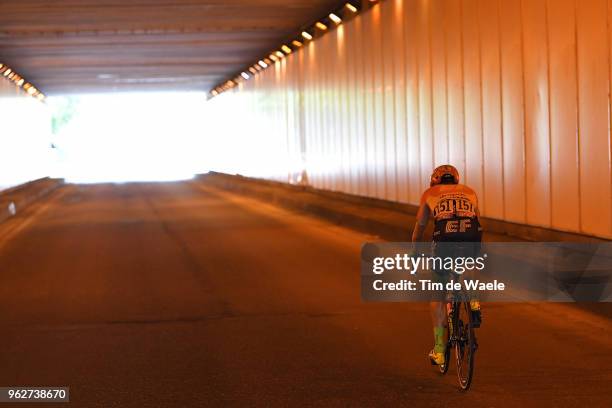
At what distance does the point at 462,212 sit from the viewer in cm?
743

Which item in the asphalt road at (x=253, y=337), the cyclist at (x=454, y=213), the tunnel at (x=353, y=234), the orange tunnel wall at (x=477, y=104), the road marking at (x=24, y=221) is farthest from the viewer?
the road marking at (x=24, y=221)

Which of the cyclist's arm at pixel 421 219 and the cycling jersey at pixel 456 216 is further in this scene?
the cyclist's arm at pixel 421 219

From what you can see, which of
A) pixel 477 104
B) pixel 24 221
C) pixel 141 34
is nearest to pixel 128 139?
pixel 141 34

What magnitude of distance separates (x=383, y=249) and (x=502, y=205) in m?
1.96

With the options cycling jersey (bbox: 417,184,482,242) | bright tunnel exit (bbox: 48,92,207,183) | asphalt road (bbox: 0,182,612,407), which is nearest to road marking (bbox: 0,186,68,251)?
asphalt road (bbox: 0,182,612,407)

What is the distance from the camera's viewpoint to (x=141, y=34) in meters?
32.0

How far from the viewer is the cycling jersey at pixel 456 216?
742cm

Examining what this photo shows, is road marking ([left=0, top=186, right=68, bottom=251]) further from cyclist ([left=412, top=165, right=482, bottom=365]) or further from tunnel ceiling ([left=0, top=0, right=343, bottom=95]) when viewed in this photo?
cyclist ([left=412, top=165, right=482, bottom=365])

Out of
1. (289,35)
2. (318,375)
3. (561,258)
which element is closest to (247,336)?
(318,375)

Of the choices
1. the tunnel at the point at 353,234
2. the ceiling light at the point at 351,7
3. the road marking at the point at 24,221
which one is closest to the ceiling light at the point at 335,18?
the tunnel at the point at 353,234

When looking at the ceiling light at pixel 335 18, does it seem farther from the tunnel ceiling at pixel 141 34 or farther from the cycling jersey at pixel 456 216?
the cycling jersey at pixel 456 216

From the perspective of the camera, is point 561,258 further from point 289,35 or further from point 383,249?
point 289,35

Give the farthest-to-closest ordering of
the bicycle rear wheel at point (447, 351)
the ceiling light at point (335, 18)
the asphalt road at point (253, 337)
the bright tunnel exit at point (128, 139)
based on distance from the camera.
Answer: the bright tunnel exit at point (128, 139) → the ceiling light at point (335, 18) → the bicycle rear wheel at point (447, 351) → the asphalt road at point (253, 337)

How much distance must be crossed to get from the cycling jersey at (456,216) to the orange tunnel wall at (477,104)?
19.2 feet
